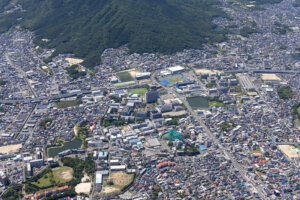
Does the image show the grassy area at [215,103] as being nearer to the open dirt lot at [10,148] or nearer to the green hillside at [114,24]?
the green hillside at [114,24]

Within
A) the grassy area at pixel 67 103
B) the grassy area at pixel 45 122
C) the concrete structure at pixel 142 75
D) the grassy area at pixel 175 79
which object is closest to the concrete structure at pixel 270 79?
the grassy area at pixel 175 79

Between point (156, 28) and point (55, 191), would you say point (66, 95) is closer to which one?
point (55, 191)

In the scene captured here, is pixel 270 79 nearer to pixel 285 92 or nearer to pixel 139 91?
pixel 285 92

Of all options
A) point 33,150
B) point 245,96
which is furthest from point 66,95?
point 245,96

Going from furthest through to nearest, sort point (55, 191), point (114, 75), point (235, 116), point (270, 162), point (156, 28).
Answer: point (156, 28) < point (114, 75) < point (235, 116) < point (270, 162) < point (55, 191)

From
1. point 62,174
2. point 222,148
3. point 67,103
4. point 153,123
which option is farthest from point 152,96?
point 62,174

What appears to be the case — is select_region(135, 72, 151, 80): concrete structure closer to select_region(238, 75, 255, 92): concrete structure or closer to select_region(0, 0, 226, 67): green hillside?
select_region(0, 0, 226, 67): green hillside
